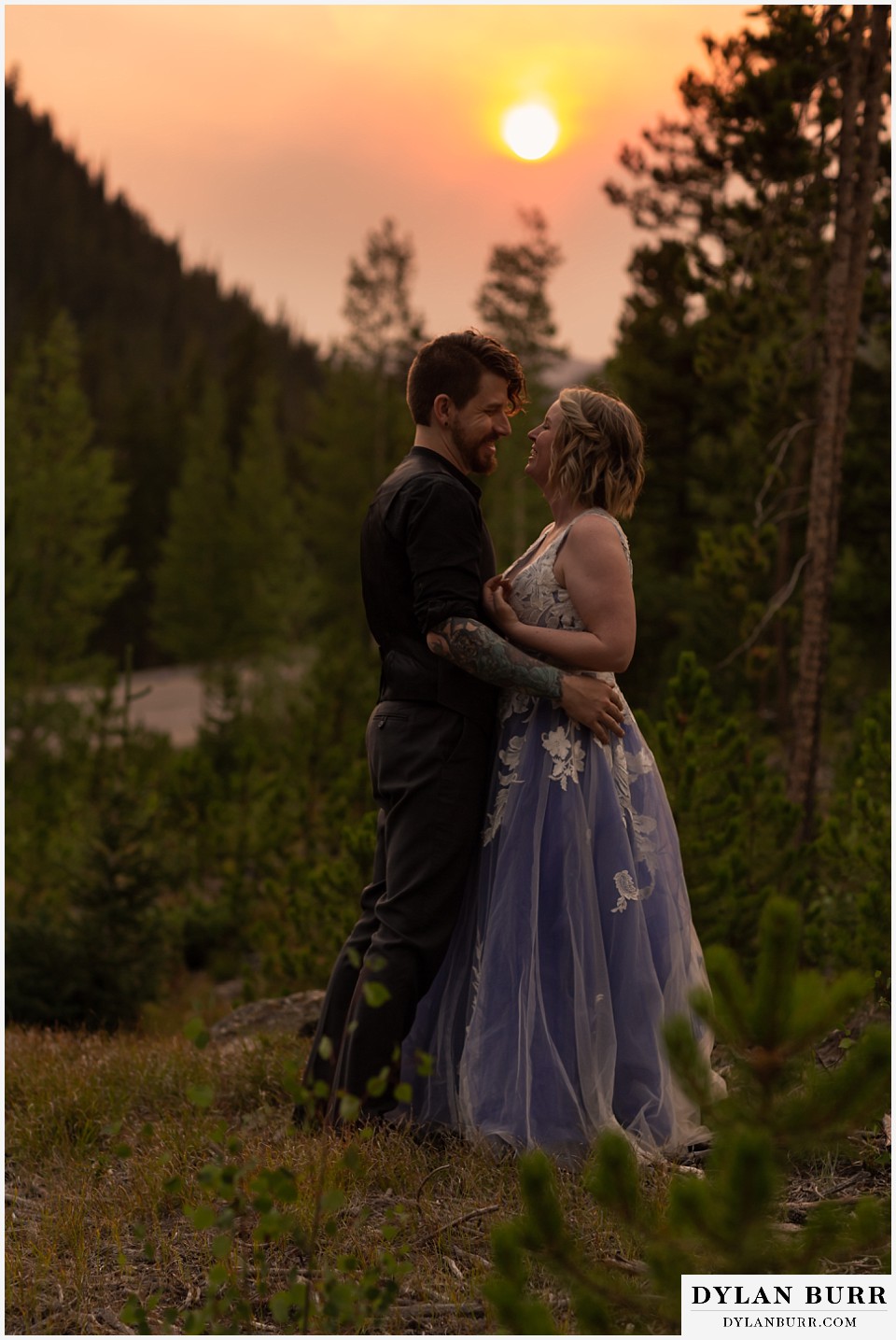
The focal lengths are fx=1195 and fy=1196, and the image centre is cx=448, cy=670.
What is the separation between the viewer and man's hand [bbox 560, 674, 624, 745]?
12.9ft

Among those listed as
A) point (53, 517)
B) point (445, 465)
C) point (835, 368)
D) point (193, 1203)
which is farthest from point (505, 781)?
point (53, 517)

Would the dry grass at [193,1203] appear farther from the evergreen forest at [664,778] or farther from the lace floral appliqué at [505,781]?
the lace floral appliqué at [505,781]

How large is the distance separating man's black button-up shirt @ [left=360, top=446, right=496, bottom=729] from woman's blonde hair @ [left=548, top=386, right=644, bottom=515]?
1.09 feet

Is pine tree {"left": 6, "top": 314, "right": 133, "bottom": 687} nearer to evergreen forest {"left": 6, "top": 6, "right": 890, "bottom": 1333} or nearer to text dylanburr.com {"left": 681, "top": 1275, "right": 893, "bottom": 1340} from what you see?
evergreen forest {"left": 6, "top": 6, "right": 890, "bottom": 1333}

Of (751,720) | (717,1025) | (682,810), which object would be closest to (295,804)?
(751,720)

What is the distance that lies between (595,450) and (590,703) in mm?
852

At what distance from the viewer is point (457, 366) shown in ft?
13.3

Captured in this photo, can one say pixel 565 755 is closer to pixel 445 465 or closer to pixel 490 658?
pixel 490 658

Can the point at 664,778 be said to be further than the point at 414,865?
Yes

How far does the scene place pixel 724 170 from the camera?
472 inches

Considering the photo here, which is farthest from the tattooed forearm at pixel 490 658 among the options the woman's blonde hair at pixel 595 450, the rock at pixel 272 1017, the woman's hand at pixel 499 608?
the rock at pixel 272 1017

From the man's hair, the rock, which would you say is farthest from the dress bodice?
the rock

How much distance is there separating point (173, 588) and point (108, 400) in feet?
94.5

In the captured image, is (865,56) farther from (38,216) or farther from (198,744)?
(38,216)
